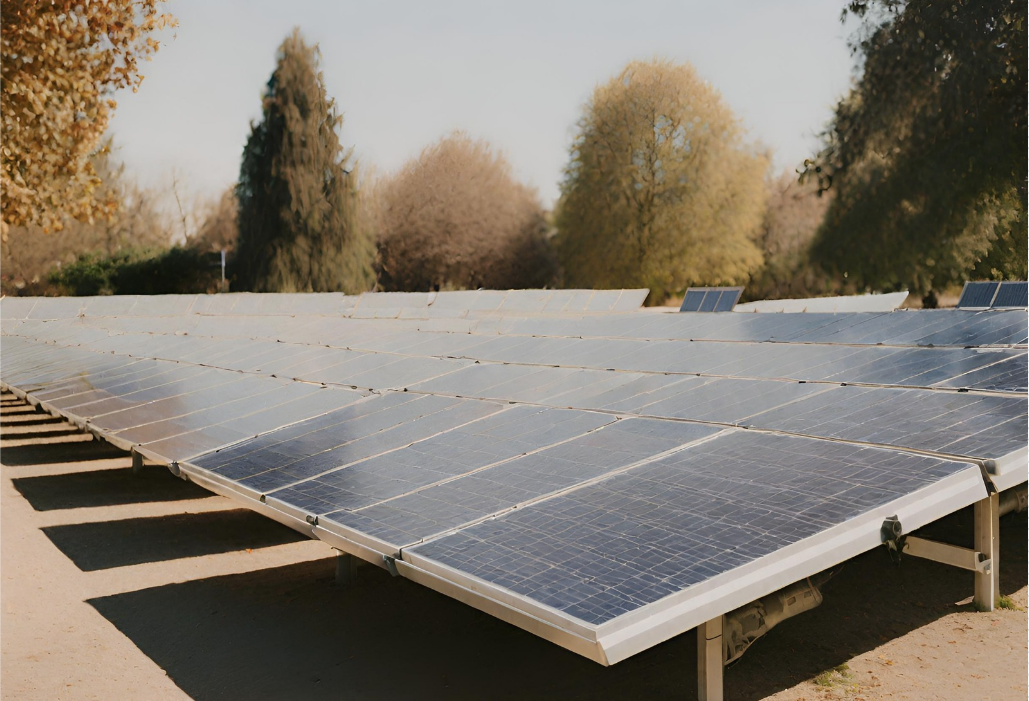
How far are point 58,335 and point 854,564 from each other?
3021 centimetres

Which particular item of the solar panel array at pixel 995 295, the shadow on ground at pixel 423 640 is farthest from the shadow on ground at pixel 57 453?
the solar panel array at pixel 995 295

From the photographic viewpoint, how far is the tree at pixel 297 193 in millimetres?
65125

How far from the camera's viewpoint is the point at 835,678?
801 centimetres

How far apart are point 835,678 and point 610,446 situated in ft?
9.24

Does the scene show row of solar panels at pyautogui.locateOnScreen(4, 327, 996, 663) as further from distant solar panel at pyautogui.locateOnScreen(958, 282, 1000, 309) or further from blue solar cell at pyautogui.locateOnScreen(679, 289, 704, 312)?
blue solar cell at pyautogui.locateOnScreen(679, 289, 704, 312)

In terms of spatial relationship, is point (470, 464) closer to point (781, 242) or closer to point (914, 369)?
point (914, 369)

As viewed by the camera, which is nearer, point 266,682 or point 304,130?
point 266,682

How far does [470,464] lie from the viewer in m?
8.78

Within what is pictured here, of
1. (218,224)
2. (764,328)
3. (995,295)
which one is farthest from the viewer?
(218,224)

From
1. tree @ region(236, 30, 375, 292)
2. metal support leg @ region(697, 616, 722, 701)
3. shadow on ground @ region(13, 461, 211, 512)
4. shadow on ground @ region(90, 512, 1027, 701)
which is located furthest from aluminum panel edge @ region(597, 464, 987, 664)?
tree @ region(236, 30, 375, 292)

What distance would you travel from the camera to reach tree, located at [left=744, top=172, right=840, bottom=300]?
67.7 m

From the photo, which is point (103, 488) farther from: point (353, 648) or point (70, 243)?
point (70, 243)

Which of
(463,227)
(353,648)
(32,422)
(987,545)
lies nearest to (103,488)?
(353,648)

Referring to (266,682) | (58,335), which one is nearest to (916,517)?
(266,682)
